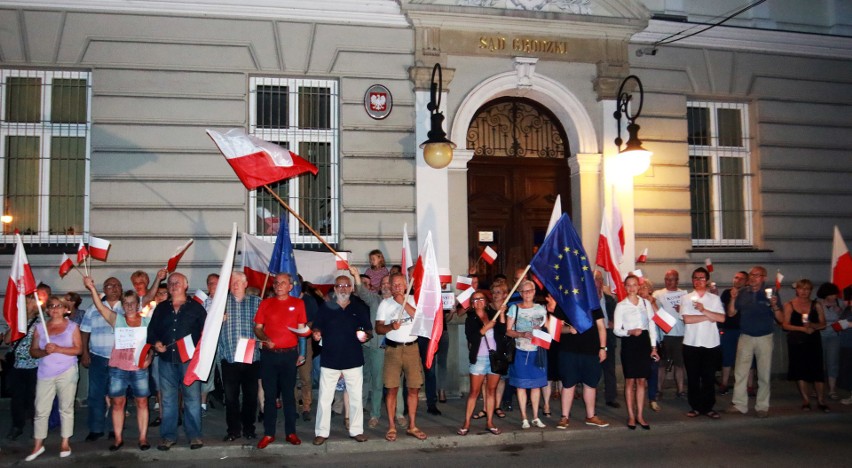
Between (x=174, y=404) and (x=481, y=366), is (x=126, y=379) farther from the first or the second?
(x=481, y=366)

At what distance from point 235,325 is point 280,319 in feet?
2.08

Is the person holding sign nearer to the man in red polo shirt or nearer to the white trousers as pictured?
the man in red polo shirt

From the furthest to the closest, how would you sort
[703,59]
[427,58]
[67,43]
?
[703,59] < [427,58] < [67,43]

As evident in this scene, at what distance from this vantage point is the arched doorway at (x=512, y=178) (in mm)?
13367

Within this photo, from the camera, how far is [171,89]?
39.2 feet

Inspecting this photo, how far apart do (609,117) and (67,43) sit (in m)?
9.31

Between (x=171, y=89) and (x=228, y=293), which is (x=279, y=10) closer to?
(x=171, y=89)

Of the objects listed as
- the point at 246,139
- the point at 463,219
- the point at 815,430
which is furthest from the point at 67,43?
the point at 815,430

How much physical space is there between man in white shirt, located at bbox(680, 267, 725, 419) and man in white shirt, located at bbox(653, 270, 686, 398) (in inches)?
44.1

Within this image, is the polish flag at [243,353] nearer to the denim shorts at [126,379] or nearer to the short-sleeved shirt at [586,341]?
the denim shorts at [126,379]

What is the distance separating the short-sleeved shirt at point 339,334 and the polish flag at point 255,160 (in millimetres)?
2000

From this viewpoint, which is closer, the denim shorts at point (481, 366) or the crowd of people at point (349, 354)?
the crowd of people at point (349, 354)

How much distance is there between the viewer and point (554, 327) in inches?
370

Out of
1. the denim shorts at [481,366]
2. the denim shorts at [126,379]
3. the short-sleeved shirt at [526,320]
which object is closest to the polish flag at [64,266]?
the denim shorts at [126,379]
